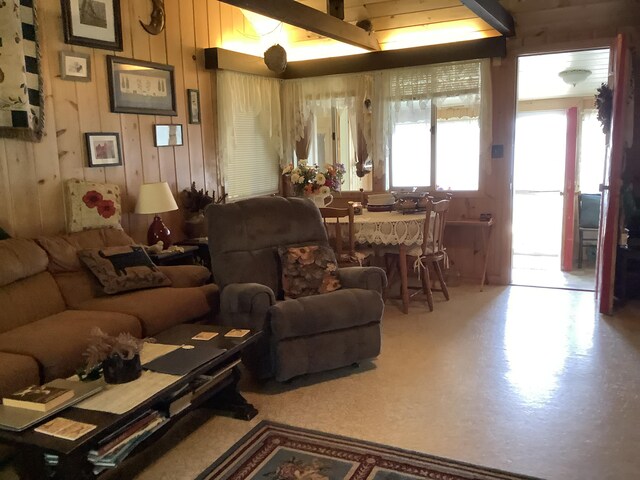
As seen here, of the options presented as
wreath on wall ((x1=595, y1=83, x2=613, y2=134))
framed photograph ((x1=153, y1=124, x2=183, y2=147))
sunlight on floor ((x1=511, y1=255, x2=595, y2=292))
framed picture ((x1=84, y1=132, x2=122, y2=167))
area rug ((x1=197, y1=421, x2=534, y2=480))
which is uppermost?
wreath on wall ((x1=595, y1=83, x2=613, y2=134))

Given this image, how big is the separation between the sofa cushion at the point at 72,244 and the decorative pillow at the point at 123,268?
6cm

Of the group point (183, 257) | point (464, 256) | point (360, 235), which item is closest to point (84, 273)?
point (183, 257)

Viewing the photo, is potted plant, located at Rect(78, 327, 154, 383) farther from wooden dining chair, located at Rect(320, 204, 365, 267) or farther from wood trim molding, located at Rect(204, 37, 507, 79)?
wood trim molding, located at Rect(204, 37, 507, 79)

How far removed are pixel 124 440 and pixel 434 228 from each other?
3132 millimetres

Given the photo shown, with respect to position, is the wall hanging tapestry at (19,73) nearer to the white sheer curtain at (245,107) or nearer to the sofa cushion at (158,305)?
the sofa cushion at (158,305)

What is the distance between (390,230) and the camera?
4.37 meters

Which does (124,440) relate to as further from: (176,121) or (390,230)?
(176,121)

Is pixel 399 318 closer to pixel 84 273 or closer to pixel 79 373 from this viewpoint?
pixel 84 273

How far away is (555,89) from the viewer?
7043 mm

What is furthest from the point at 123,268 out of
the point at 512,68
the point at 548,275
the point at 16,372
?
the point at 548,275

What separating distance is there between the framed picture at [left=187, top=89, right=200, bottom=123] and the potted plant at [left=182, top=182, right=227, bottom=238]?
597 millimetres

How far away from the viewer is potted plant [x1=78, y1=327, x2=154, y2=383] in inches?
85.8

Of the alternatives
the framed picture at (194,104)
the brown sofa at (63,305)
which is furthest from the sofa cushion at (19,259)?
the framed picture at (194,104)

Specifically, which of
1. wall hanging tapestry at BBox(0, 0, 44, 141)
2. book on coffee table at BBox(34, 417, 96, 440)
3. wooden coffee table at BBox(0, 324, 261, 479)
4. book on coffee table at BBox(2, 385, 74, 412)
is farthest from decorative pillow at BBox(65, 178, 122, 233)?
book on coffee table at BBox(34, 417, 96, 440)
